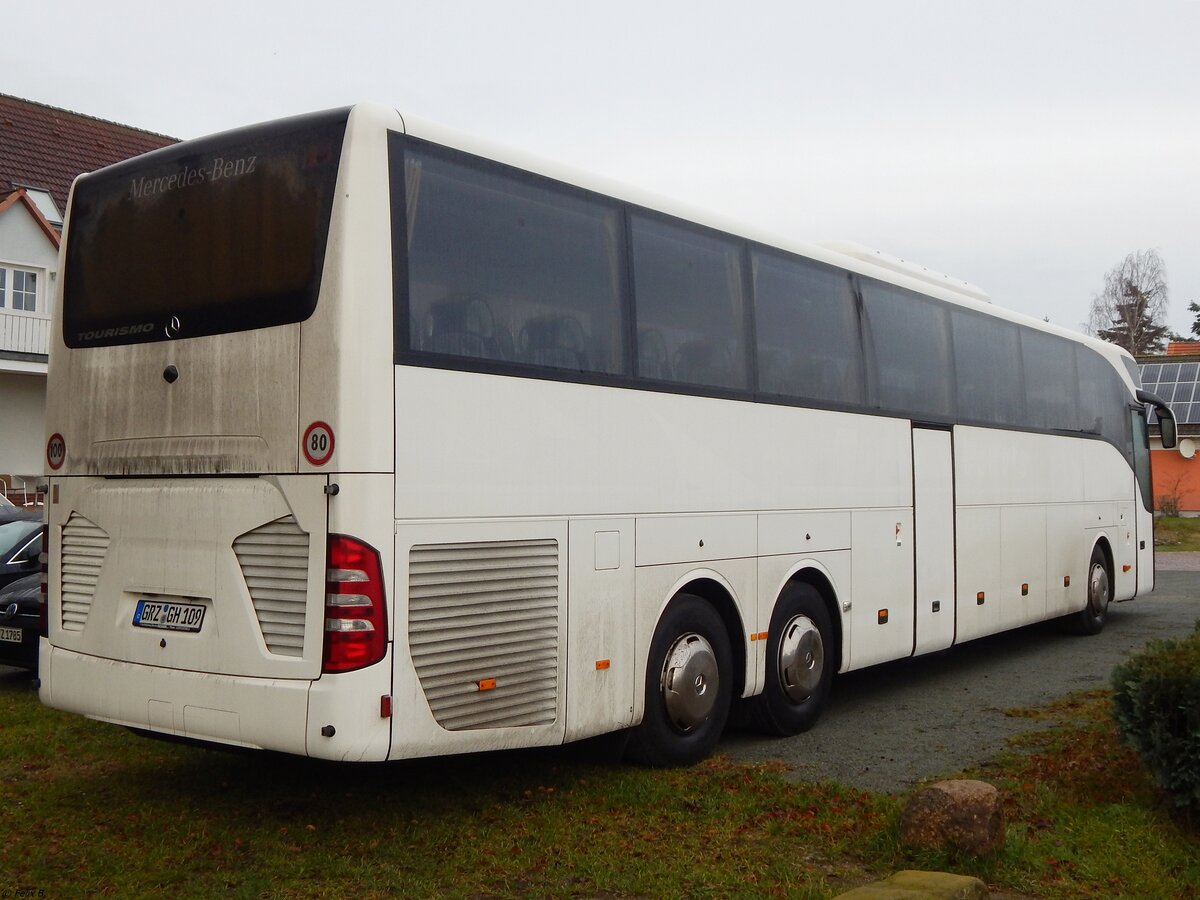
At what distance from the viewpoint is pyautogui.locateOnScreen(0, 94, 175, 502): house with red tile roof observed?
98.1ft

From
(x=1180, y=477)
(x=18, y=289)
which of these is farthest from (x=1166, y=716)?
(x=1180, y=477)

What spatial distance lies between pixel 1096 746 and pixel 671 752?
2696mm

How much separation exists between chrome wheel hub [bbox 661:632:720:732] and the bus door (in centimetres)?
352

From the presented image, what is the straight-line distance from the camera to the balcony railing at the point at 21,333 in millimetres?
29734

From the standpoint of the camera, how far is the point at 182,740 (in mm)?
6371

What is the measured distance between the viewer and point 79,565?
702 cm

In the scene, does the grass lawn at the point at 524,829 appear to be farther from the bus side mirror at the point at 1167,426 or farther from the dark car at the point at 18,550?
the bus side mirror at the point at 1167,426

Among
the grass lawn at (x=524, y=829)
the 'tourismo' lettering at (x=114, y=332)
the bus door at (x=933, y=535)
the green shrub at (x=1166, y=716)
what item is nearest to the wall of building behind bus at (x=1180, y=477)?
the bus door at (x=933, y=535)

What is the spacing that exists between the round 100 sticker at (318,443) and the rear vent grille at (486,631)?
63 cm

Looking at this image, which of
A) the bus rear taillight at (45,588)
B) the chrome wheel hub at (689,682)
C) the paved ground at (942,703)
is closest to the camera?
the bus rear taillight at (45,588)

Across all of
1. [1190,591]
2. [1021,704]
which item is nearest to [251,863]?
[1021,704]

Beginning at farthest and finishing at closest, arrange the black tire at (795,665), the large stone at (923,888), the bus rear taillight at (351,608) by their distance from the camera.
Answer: the black tire at (795,665) < the bus rear taillight at (351,608) < the large stone at (923,888)

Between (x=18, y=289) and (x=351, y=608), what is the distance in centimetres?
2945

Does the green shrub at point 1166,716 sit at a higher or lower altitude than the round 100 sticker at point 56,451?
lower
